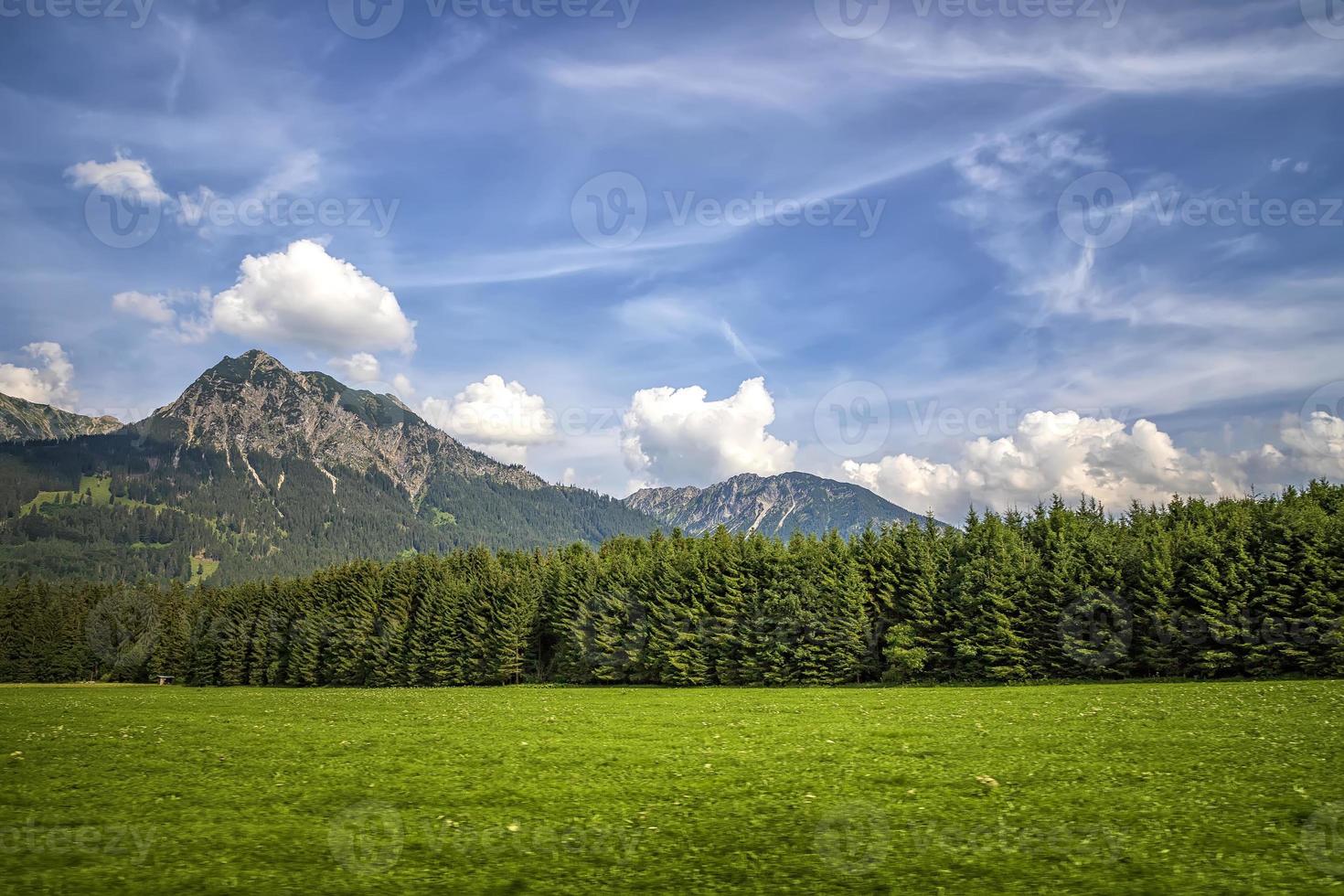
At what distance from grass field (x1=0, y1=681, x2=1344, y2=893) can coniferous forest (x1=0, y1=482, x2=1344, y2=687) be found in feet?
129

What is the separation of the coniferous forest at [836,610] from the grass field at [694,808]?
129 ft

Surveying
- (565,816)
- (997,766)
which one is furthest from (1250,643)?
(565,816)

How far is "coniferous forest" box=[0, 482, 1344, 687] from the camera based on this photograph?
202 feet

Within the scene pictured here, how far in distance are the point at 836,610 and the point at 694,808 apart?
65.0 meters

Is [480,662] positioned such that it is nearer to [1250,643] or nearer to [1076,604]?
[1076,604]

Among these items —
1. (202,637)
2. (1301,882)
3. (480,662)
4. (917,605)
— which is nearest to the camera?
(1301,882)

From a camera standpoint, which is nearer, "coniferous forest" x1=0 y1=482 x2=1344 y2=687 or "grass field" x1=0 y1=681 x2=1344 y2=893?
"grass field" x1=0 y1=681 x2=1344 y2=893

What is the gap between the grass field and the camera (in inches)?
443

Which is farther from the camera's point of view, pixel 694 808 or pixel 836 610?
pixel 836 610

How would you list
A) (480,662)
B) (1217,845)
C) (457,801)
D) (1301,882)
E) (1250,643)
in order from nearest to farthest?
(1301,882) < (1217,845) < (457,801) < (1250,643) < (480,662)

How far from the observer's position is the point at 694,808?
15.9 m

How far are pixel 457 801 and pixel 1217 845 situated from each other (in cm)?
1482

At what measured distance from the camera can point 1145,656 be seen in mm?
63812

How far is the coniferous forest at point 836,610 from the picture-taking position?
61.5 metres
